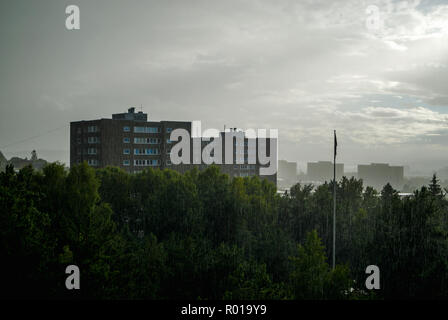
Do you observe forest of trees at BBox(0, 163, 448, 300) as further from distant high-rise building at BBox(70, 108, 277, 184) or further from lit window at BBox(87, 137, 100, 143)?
lit window at BBox(87, 137, 100, 143)

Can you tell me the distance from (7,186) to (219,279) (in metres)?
14.3

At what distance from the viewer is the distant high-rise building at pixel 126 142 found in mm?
86500

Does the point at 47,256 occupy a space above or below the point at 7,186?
below

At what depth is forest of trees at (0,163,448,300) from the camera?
71.8ft

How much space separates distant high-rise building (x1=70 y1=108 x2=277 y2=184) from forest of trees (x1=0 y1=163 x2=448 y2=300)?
135 feet

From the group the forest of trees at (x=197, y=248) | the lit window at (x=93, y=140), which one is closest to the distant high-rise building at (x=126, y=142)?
the lit window at (x=93, y=140)

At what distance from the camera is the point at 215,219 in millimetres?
45031

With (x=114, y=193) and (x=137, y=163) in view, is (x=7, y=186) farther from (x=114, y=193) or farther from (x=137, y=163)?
(x=137, y=163)

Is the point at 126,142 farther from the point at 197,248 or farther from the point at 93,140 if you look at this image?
the point at 197,248

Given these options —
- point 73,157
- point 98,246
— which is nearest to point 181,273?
point 98,246

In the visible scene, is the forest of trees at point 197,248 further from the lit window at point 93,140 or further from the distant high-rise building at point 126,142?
the lit window at point 93,140

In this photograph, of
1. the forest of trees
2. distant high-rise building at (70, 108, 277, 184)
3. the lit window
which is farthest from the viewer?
the lit window

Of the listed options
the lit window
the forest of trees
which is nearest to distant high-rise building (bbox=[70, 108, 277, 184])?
the lit window
